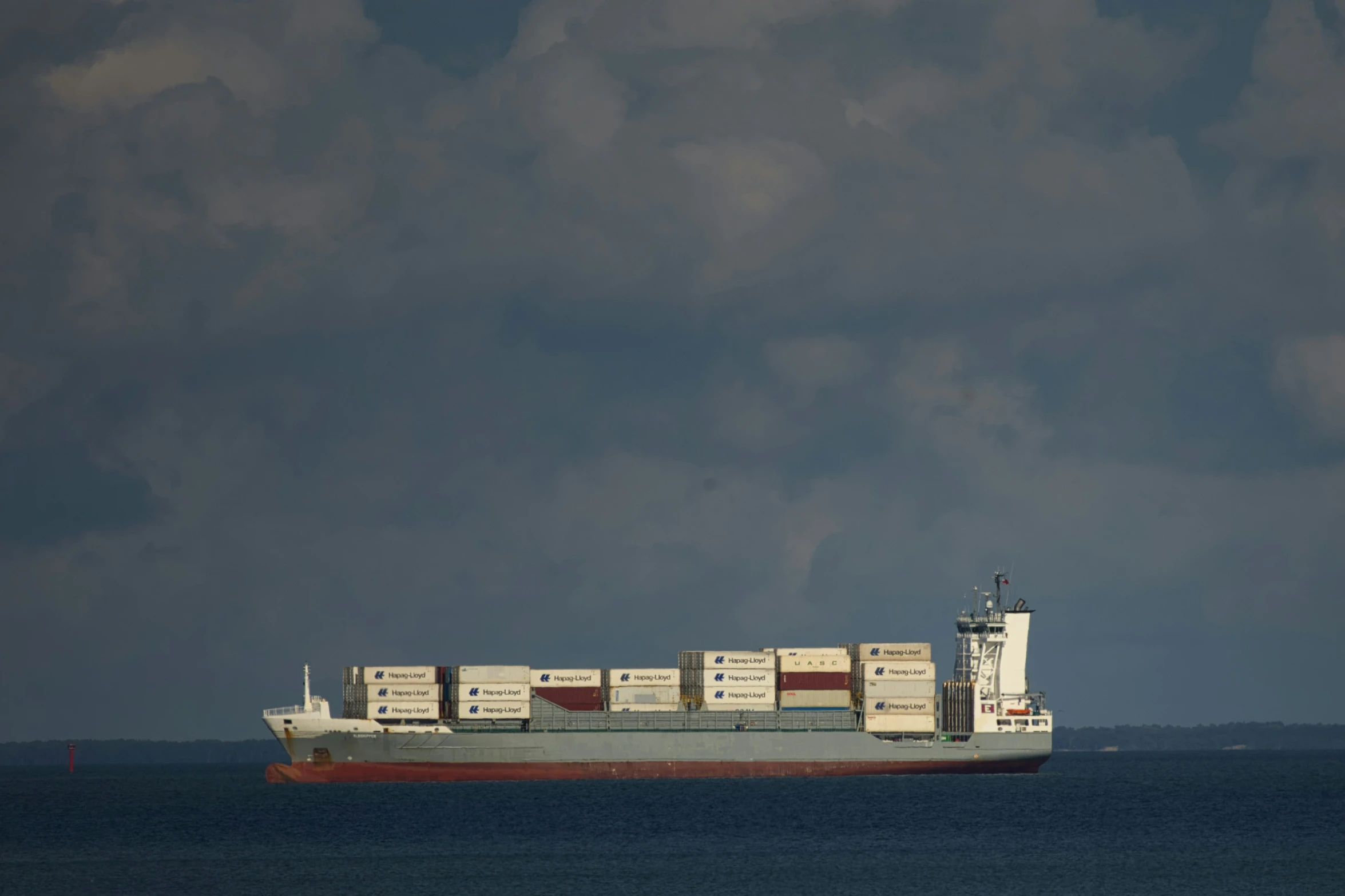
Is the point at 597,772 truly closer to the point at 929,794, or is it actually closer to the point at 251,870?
the point at 929,794

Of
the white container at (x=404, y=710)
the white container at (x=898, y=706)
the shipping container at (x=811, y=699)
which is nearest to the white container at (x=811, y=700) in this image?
the shipping container at (x=811, y=699)

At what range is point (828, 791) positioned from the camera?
295 feet

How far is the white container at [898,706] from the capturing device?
91.8 m

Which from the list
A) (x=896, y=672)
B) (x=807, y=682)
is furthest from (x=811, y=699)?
(x=896, y=672)

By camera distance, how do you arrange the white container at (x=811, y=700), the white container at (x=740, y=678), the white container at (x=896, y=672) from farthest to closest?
the white container at (x=896, y=672) → the white container at (x=811, y=700) → the white container at (x=740, y=678)

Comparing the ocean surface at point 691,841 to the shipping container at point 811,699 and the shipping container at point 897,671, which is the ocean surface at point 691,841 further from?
the shipping container at point 897,671

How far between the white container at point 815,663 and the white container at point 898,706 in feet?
7.75

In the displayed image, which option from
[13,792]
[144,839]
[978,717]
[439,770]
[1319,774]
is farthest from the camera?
[1319,774]

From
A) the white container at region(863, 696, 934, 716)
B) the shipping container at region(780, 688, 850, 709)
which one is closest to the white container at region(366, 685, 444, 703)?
the shipping container at region(780, 688, 850, 709)

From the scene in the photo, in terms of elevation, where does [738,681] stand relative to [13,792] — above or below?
above

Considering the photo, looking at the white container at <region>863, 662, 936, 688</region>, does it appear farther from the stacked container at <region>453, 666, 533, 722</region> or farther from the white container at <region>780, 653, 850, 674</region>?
the stacked container at <region>453, 666, 533, 722</region>

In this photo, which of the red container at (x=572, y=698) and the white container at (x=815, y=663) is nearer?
the red container at (x=572, y=698)

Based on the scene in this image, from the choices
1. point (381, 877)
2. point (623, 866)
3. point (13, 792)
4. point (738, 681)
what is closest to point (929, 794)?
point (738, 681)

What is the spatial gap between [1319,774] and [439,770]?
4120 inches
